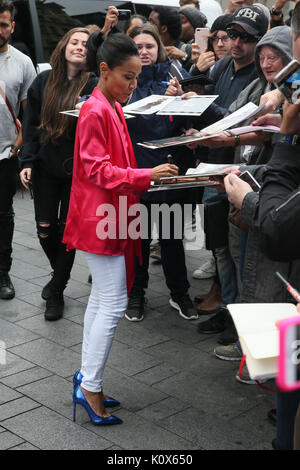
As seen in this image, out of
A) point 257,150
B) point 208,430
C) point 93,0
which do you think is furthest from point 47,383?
point 93,0

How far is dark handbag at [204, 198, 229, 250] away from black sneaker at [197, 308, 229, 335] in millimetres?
713

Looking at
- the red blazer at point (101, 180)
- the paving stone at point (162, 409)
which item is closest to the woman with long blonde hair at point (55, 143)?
the red blazer at point (101, 180)

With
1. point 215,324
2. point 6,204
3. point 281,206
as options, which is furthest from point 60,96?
point 281,206

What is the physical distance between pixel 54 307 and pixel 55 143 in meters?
1.20

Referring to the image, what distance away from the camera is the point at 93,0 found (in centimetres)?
941

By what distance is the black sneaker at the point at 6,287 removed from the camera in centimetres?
544

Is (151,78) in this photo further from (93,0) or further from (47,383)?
(93,0)

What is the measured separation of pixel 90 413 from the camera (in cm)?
358

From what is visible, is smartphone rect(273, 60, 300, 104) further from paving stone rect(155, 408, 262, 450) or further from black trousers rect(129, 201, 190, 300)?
black trousers rect(129, 201, 190, 300)

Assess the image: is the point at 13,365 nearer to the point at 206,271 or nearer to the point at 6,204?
the point at 6,204

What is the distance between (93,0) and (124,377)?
666 cm

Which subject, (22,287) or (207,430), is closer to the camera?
(207,430)

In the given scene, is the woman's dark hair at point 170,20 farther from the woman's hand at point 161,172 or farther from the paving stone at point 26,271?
the woman's hand at point 161,172

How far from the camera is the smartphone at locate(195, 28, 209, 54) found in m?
5.84
